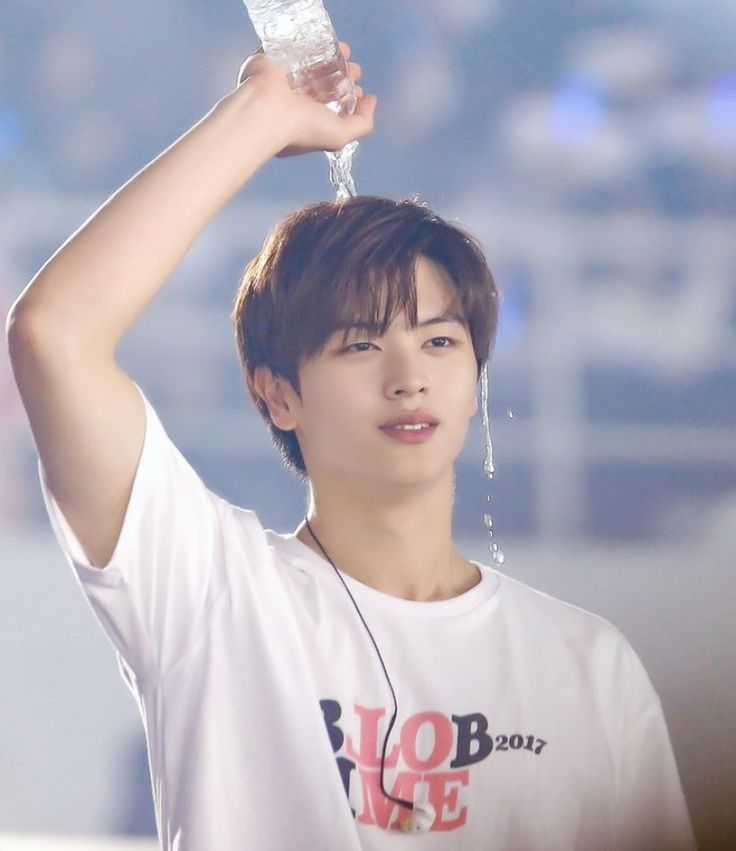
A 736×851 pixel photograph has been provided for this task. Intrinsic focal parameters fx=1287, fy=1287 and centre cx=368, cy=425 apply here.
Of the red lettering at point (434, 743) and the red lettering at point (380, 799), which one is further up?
the red lettering at point (434, 743)

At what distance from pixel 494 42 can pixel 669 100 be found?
0.26 m

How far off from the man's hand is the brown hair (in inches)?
7.0

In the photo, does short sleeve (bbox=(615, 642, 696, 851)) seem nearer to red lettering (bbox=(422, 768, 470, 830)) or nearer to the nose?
red lettering (bbox=(422, 768, 470, 830))

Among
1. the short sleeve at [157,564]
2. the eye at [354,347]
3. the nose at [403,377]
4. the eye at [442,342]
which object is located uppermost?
the eye at [442,342]

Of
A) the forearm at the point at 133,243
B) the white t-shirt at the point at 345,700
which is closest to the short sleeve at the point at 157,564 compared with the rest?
the white t-shirt at the point at 345,700

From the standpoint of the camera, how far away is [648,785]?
1587mm

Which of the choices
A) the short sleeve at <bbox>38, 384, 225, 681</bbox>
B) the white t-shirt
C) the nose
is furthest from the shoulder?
the short sleeve at <bbox>38, 384, 225, 681</bbox>

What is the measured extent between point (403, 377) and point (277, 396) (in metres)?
0.18

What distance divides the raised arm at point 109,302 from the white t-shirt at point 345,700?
0.11 feet

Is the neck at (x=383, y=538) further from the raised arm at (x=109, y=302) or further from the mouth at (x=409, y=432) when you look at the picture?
the raised arm at (x=109, y=302)

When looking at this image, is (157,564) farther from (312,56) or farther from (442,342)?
(312,56)

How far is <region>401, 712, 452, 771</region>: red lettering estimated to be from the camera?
1488 mm

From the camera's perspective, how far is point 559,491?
1809 mm

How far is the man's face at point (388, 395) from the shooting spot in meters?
1.54
